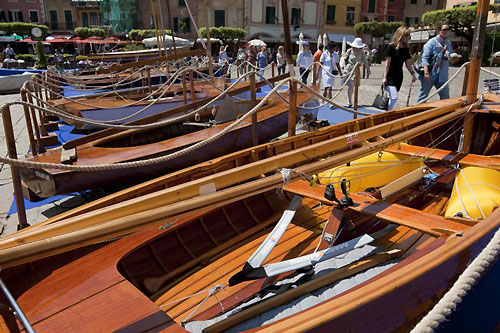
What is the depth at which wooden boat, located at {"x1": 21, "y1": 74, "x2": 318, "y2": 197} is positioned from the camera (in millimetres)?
4477

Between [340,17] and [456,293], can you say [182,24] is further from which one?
[456,293]

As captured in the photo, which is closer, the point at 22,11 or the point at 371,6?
the point at 371,6

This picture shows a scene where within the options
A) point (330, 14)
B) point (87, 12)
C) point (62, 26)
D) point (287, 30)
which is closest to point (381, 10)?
point (330, 14)

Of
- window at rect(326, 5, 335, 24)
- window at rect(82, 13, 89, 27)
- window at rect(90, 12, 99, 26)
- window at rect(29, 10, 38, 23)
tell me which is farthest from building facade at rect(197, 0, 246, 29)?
window at rect(29, 10, 38, 23)

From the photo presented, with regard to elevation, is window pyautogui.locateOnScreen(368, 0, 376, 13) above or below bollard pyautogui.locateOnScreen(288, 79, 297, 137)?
above

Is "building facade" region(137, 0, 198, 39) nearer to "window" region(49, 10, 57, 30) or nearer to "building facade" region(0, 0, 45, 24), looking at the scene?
"window" region(49, 10, 57, 30)

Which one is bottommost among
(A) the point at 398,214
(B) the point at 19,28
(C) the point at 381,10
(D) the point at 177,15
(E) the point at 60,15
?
(A) the point at 398,214

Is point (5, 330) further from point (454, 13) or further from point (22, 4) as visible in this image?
point (22, 4)

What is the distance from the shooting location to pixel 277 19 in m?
40.2

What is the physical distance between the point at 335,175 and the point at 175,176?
1.64 metres

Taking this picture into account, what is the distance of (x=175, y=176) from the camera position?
3.12 m

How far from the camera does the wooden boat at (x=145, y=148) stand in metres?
4.48

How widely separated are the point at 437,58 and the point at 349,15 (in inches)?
1544

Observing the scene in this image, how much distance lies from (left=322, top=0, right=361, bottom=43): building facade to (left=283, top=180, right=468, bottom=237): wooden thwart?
4155cm
